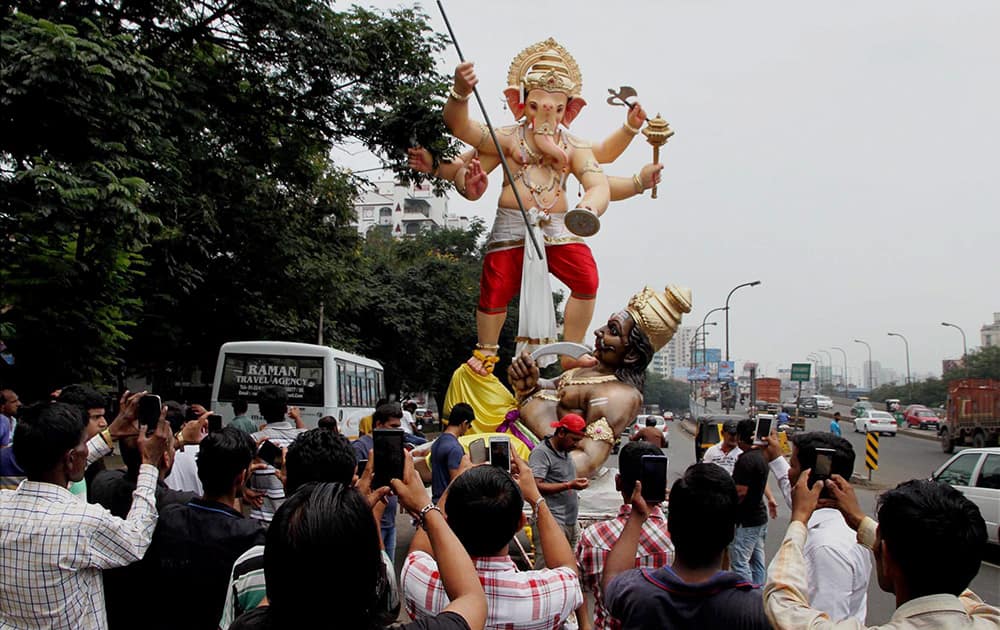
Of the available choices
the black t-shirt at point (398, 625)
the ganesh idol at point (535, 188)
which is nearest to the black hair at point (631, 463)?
the black t-shirt at point (398, 625)

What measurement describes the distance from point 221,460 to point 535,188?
7232 millimetres

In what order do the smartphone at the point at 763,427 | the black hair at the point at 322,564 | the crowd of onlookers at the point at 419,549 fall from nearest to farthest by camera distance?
the black hair at the point at 322,564 < the crowd of onlookers at the point at 419,549 < the smartphone at the point at 763,427

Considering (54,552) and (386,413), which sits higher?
(386,413)

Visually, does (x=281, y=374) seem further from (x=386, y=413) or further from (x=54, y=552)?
(x=54, y=552)

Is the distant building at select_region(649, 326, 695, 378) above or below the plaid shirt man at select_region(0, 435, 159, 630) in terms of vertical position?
above

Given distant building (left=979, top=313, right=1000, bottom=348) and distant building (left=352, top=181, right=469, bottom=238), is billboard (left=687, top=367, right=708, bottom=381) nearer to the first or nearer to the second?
distant building (left=352, top=181, right=469, bottom=238)

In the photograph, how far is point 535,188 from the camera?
9.69m

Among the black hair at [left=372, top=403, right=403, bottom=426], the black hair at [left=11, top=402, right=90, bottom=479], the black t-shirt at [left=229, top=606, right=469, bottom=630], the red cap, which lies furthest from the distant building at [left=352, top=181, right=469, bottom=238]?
the black t-shirt at [left=229, top=606, right=469, bottom=630]

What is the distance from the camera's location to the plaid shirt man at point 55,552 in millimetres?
2594

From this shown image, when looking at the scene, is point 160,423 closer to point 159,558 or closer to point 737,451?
point 159,558

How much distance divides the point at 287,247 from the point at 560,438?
1062cm

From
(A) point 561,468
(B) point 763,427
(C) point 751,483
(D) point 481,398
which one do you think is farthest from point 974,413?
(A) point 561,468

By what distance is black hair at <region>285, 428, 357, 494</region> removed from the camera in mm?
2936

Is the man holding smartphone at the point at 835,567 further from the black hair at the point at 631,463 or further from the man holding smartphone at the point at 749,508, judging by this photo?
the man holding smartphone at the point at 749,508
